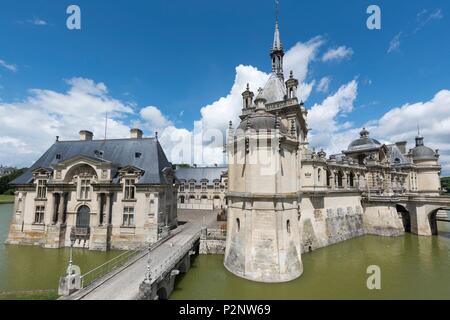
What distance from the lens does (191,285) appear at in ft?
53.0

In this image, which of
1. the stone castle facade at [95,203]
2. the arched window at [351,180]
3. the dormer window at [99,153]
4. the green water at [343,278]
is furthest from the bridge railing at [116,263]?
the arched window at [351,180]

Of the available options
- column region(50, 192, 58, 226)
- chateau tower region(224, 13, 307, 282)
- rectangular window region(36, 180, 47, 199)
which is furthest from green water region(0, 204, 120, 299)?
chateau tower region(224, 13, 307, 282)

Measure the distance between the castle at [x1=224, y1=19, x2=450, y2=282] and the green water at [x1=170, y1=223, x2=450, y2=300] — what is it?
121cm

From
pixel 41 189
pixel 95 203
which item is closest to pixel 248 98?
pixel 95 203

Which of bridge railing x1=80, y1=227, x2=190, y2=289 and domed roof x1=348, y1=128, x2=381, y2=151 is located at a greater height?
domed roof x1=348, y1=128, x2=381, y2=151

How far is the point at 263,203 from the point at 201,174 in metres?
36.7

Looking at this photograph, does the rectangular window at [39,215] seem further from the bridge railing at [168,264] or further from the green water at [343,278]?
the green water at [343,278]

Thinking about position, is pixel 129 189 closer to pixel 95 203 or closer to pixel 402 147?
pixel 95 203

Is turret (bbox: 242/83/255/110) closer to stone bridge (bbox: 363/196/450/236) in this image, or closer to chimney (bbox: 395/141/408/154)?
stone bridge (bbox: 363/196/450/236)

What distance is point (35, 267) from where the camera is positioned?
1872 centimetres

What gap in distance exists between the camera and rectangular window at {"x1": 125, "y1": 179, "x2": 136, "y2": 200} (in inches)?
943

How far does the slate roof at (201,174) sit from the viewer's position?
5159 cm
